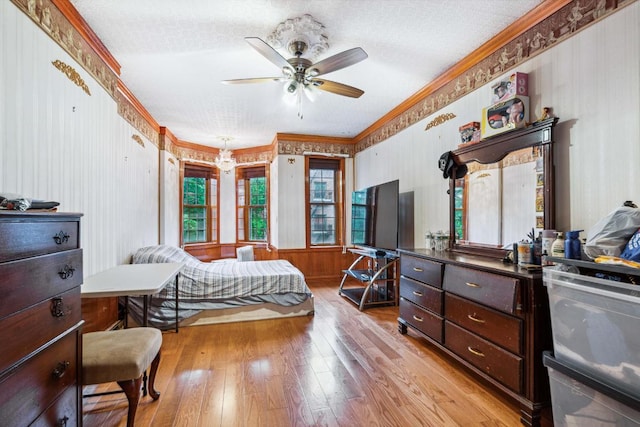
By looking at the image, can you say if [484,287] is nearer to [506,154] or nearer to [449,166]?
[506,154]

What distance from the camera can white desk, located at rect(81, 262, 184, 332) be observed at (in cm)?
194

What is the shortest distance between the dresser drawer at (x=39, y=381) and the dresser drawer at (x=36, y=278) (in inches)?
8.6

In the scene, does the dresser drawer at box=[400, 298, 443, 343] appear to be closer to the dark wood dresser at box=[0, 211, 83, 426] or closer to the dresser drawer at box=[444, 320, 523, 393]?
the dresser drawer at box=[444, 320, 523, 393]

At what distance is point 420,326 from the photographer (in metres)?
2.74

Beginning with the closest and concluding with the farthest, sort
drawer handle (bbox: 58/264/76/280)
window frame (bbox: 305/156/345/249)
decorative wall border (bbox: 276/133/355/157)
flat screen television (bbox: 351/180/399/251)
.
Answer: drawer handle (bbox: 58/264/76/280) → flat screen television (bbox: 351/180/399/251) → decorative wall border (bbox: 276/133/355/157) → window frame (bbox: 305/156/345/249)

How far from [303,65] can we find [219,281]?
2.43 metres

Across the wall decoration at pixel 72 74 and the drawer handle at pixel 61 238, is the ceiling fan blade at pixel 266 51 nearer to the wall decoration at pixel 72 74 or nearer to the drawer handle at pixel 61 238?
the wall decoration at pixel 72 74

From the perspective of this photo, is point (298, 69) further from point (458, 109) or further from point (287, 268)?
point (287, 268)

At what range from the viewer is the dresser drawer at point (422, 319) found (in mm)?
2500

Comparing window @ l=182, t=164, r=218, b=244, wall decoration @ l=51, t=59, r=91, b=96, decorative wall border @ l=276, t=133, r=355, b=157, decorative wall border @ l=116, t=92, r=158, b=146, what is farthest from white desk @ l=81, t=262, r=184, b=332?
window @ l=182, t=164, r=218, b=244

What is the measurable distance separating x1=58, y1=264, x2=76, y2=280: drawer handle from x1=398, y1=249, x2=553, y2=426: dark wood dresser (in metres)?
2.34

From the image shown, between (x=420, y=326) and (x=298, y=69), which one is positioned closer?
(x=298, y=69)

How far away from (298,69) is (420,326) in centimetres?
253

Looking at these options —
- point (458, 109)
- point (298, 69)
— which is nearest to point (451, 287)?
point (458, 109)
